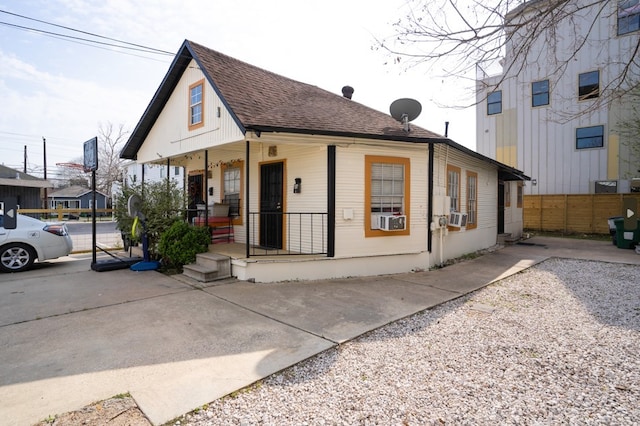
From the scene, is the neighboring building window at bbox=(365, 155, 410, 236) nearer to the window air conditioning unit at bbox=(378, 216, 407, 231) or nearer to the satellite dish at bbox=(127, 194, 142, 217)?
the window air conditioning unit at bbox=(378, 216, 407, 231)

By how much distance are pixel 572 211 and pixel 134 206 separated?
18.5m

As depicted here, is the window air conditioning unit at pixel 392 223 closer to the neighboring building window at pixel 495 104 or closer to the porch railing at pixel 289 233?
the porch railing at pixel 289 233

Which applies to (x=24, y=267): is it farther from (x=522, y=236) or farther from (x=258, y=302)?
(x=522, y=236)

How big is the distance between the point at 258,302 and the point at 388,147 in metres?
4.41

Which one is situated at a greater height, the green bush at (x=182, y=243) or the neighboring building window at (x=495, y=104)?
the neighboring building window at (x=495, y=104)

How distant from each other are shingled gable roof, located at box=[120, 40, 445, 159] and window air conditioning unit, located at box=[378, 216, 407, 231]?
172 cm

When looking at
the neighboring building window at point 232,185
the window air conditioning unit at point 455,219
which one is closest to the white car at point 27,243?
the neighboring building window at point 232,185

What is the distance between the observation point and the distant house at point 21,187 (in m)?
16.7

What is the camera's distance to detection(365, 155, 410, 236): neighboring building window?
24.2ft

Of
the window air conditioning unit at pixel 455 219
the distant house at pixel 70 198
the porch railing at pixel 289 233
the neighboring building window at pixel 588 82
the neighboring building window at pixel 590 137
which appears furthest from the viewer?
the distant house at pixel 70 198

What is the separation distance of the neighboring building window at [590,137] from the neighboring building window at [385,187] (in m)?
13.6

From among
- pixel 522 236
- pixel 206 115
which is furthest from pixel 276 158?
pixel 522 236

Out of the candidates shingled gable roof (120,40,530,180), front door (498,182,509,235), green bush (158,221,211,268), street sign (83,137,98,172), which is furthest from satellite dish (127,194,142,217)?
front door (498,182,509,235)

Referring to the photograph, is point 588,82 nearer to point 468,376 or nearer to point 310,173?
point 310,173
